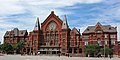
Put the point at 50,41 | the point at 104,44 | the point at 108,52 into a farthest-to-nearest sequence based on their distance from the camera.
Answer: the point at 50,41, the point at 104,44, the point at 108,52

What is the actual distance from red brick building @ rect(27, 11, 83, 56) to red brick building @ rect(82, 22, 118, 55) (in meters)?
4.63

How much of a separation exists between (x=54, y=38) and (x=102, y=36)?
2282cm

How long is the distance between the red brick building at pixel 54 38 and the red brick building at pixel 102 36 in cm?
463

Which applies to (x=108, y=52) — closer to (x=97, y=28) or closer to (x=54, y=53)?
(x=97, y=28)

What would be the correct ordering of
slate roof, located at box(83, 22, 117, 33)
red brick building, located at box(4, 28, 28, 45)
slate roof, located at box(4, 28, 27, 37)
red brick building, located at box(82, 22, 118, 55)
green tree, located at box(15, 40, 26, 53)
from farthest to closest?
slate roof, located at box(4, 28, 27, 37), red brick building, located at box(4, 28, 28, 45), green tree, located at box(15, 40, 26, 53), slate roof, located at box(83, 22, 117, 33), red brick building, located at box(82, 22, 118, 55)

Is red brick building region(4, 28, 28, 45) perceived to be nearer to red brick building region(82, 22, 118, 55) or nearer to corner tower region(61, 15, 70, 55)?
corner tower region(61, 15, 70, 55)

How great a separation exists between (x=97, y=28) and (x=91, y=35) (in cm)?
375

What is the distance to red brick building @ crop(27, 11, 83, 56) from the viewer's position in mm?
102188

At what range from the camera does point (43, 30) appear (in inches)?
4313

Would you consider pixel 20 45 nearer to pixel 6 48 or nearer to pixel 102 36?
pixel 6 48

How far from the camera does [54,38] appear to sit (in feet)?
353

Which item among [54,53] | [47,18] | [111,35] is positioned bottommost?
[54,53]

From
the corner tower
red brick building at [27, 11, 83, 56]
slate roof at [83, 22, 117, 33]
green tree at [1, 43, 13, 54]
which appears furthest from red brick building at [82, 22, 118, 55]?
green tree at [1, 43, 13, 54]

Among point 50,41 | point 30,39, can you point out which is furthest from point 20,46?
point 50,41
